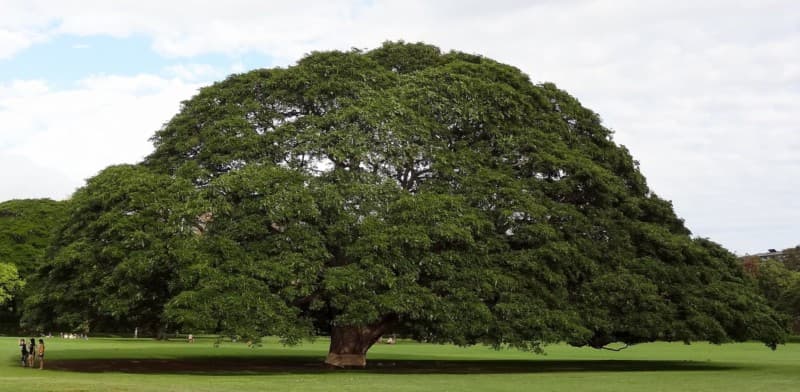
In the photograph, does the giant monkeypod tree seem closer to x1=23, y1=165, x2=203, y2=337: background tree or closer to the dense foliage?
x1=23, y1=165, x2=203, y2=337: background tree

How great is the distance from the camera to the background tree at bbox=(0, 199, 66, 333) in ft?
252

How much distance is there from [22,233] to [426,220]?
62335 millimetres

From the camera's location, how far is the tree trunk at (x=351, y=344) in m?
34.2

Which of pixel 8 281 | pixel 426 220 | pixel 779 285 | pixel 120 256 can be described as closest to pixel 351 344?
pixel 426 220

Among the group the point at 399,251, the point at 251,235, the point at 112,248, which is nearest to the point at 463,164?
the point at 399,251

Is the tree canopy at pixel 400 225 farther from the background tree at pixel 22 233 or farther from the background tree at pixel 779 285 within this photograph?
the background tree at pixel 779 285

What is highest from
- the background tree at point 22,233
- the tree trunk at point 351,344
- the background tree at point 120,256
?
the background tree at point 22,233

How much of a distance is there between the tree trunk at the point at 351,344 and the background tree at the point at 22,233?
52.0m

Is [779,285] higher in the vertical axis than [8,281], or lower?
higher

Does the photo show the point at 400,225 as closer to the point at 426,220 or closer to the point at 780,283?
the point at 426,220

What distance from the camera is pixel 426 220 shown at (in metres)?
29.7

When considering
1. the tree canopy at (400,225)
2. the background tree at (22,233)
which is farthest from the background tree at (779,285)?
the background tree at (22,233)

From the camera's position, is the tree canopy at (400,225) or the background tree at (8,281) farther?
the background tree at (8,281)

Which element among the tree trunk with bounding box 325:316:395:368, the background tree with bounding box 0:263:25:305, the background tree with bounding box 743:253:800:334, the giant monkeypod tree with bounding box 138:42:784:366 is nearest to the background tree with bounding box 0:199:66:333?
the background tree with bounding box 0:263:25:305
